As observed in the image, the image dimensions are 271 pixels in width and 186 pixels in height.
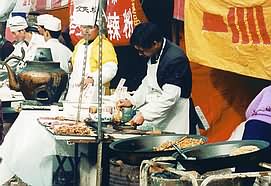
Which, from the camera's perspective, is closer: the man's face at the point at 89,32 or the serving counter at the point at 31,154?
the serving counter at the point at 31,154

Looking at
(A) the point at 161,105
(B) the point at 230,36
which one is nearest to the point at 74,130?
(A) the point at 161,105

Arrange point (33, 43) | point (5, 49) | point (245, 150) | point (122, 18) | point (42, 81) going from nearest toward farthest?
point (245, 150) < point (42, 81) < point (122, 18) < point (33, 43) < point (5, 49)

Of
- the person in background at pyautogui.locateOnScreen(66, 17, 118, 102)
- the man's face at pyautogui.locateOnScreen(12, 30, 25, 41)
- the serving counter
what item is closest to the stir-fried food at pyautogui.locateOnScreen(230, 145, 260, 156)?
the serving counter

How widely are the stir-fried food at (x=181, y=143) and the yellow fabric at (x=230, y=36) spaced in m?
1.45

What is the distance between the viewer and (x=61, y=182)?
8.12m

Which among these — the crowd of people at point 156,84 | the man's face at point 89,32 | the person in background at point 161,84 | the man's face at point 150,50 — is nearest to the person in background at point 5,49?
the man's face at point 89,32

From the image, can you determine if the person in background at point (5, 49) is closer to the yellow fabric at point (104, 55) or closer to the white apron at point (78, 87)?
the white apron at point (78, 87)

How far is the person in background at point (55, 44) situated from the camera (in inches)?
428

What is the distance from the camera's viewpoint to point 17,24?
575 inches

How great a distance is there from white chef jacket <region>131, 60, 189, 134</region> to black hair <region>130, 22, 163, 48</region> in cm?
34

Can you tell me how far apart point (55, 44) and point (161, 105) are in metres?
4.36

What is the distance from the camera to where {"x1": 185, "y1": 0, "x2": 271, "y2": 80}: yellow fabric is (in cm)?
676

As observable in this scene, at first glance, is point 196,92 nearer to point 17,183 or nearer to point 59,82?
point 59,82

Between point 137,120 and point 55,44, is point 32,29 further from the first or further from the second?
point 137,120
